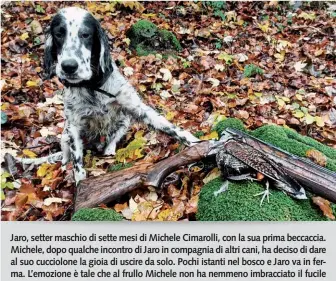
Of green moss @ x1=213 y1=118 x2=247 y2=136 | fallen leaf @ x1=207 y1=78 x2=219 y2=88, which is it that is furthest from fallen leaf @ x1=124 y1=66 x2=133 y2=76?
green moss @ x1=213 y1=118 x2=247 y2=136

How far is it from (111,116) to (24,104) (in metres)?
1.01

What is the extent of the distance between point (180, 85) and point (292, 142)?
1.64m

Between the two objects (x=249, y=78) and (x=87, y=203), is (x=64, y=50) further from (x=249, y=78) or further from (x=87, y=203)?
(x=249, y=78)

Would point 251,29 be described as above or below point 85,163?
above

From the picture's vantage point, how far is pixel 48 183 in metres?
2.99

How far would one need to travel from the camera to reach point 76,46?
2.80 m

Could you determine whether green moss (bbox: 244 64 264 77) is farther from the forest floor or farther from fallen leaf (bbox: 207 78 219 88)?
fallen leaf (bbox: 207 78 219 88)

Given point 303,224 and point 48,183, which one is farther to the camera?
point 48,183

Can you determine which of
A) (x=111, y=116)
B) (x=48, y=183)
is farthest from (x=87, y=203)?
(x=111, y=116)

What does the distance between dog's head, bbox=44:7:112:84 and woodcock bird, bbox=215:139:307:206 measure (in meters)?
1.02

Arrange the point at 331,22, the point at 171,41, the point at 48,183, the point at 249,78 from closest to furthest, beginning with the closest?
the point at 48,183 → the point at 249,78 → the point at 171,41 → the point at 331,22

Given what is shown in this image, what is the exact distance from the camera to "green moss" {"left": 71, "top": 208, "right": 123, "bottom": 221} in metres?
2.48

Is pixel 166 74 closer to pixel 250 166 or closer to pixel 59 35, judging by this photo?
pixel 59 35

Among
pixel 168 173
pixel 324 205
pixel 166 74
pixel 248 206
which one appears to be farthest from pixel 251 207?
pixel 166 74
